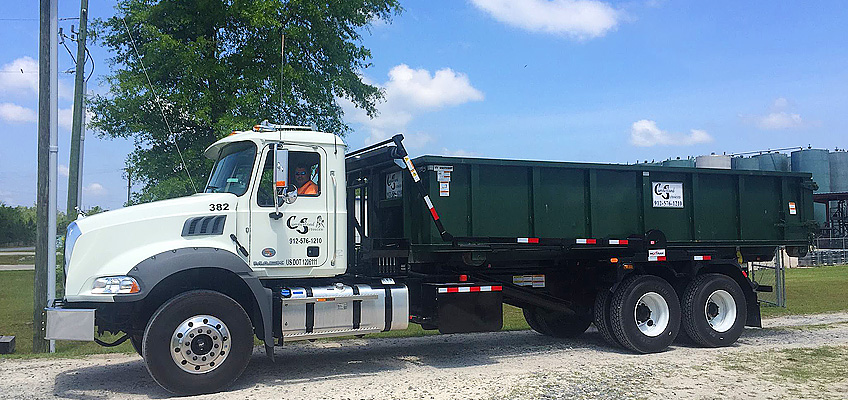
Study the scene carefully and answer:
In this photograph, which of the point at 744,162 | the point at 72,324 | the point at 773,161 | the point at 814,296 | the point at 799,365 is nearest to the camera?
the point at 72,324

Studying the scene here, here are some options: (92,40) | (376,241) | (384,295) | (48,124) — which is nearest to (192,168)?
(48,124)

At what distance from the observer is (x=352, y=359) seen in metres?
10.4

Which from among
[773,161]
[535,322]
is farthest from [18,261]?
[773,161]

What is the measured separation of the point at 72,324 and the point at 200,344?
1.36 meters

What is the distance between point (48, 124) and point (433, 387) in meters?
8.27

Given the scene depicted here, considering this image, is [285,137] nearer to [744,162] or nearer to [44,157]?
[44,157]

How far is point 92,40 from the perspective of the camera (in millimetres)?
16625

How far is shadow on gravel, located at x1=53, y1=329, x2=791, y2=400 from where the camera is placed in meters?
8.52

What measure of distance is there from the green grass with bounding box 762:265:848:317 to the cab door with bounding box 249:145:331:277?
11.7 metres

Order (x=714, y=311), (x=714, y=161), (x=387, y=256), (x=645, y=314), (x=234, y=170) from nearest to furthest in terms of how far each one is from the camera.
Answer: (x=234, y=170) < (x=387, y=256) < (x=645, y=314) < (x=714, y=311) < (x=714, y=161)

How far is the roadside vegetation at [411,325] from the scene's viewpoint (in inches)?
474

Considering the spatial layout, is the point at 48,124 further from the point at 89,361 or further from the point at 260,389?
the point at 260,389

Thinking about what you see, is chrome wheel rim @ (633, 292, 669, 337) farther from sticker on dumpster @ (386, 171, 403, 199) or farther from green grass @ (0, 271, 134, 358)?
green grass @ (0, 271, 134, 358)


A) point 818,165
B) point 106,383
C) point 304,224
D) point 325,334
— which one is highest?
point 818,165
